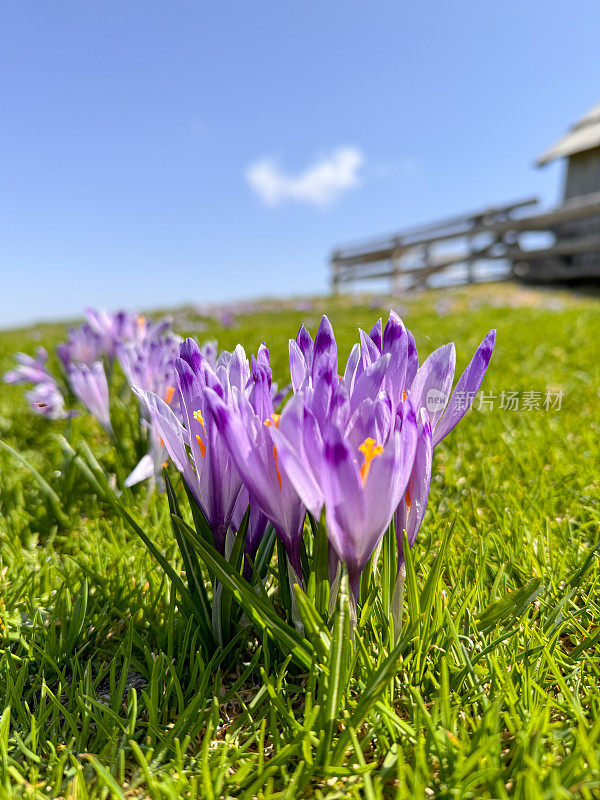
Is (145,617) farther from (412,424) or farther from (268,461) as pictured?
(412,424)

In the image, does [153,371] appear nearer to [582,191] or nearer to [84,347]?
[84,347]

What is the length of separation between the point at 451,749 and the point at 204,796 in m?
0.43

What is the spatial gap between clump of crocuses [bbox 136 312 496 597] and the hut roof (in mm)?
17774

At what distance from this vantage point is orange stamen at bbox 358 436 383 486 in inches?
33.3

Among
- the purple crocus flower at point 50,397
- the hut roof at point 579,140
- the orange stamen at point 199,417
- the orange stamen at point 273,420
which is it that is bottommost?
the purple crocus flower at point 50,397

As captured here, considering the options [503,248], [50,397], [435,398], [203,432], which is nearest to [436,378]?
[435,398]

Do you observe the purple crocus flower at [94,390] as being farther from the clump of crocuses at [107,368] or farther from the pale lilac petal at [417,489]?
the pale lilac petal at [417,489]

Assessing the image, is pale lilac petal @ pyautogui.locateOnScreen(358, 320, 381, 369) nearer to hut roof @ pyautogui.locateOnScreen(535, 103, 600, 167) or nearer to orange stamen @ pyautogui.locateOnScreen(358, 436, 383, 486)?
orange stamen @ pyautogui.locateOnScreen(358, 436, 383, 486)

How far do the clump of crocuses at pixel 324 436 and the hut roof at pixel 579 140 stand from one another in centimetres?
1777

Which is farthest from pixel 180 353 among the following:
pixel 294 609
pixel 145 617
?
pixel 145 617

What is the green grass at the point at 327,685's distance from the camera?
93cm

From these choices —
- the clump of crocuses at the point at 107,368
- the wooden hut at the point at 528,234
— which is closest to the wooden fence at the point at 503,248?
the wooden hut at the point at 528,234

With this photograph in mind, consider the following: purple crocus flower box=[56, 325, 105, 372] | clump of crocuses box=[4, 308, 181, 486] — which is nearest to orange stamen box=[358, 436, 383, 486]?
clump of crocuses box=[4, 308, 181, 486]

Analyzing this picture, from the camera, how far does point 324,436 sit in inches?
33.2
